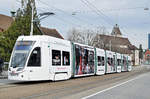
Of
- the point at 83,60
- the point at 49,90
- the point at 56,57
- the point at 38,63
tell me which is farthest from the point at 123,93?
the point at 83,60

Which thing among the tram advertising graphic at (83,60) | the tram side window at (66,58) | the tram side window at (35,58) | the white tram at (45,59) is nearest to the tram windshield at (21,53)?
the white tram at (45,59)

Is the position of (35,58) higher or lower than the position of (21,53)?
lower

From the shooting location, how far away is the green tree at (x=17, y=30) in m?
30.6

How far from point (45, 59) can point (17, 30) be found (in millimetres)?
14685

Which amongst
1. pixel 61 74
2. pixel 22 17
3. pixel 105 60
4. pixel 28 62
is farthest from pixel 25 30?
pixel 28 62

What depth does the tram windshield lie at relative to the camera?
1597 centimetres

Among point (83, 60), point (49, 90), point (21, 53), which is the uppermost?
point (21, 53)

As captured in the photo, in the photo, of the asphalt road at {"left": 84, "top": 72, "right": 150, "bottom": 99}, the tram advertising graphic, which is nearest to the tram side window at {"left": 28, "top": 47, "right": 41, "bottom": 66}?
the asphalt road at {"left": 84, "top": 72, "right": 150, "bottom": 99}

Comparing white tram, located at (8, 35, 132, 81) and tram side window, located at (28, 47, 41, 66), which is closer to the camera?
white tram, located at (8, 35, 132, 81)

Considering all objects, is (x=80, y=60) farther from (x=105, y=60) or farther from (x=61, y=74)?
(x=105, y=60)

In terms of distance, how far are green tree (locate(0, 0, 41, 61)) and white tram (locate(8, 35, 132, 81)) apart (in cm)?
931

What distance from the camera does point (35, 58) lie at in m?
16.4

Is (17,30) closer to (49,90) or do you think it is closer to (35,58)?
(35,58)

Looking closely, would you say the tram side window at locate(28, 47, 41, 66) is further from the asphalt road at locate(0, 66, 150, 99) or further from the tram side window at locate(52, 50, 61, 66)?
the tram side window at locate(52, 50, 61, 66)
